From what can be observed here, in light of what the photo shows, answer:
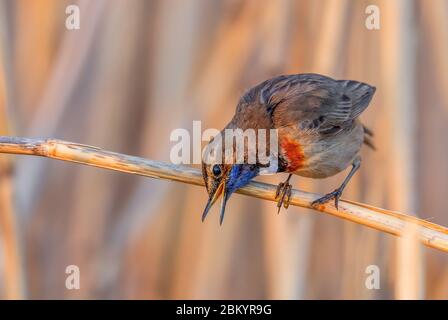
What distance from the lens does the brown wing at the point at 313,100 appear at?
10.2 ft

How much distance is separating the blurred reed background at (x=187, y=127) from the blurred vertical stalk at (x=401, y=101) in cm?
27

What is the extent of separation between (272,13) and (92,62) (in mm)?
928

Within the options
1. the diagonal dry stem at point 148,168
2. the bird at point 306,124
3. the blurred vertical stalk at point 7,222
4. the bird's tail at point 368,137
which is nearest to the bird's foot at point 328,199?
the bird at point 306,124

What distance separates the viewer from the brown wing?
3.09 m

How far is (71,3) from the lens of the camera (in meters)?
3.42

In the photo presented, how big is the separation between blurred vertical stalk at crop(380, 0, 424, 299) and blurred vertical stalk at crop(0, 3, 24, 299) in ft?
5.02

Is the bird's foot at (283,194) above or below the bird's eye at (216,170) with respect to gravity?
below

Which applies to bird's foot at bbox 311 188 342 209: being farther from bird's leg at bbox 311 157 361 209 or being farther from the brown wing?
the brown wing

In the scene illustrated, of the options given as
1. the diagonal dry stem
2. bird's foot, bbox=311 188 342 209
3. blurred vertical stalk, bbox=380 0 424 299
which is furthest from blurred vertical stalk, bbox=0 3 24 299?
blurred vertical stalk, bbox=380 0 424 299

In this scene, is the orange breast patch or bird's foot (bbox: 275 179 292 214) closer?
bird's foot (bbox: 275 179 292 214)

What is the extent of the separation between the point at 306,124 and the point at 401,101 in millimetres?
504

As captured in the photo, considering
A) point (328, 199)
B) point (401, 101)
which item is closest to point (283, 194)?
point (328, 199)

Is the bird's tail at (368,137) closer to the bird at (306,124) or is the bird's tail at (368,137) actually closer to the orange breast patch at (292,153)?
the bird at (306,124)
